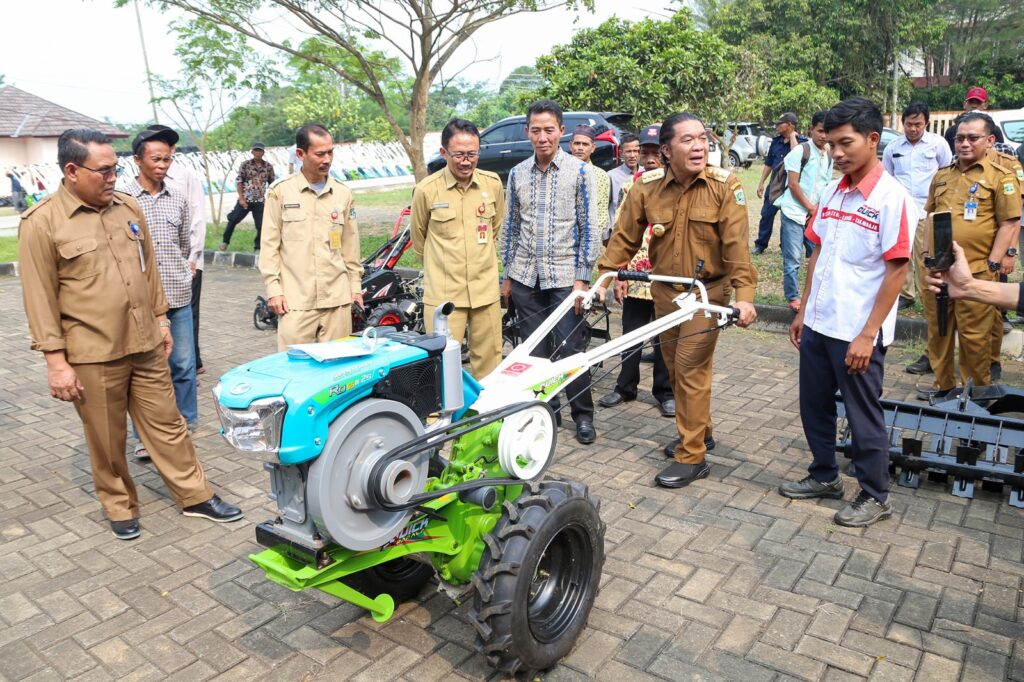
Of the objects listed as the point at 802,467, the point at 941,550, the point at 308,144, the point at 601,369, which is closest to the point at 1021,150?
the point at 601,369

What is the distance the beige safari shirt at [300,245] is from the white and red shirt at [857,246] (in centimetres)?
277

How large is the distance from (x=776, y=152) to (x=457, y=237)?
680cm

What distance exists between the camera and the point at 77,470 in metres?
5.21

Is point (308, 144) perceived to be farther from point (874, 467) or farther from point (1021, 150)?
point (1021, 150)

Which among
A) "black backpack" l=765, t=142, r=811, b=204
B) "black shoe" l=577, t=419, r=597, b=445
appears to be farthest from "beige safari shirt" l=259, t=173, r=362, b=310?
"black backpack" l=765, t=142, r=811, b=204

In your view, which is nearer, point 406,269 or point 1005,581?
point 1005,581

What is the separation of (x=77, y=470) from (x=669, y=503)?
375cm

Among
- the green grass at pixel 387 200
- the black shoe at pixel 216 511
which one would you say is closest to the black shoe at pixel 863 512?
the black shoe at pixel 216 511

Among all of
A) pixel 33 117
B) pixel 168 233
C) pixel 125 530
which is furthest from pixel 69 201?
pixel 33 117

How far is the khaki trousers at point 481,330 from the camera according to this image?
5.14 m

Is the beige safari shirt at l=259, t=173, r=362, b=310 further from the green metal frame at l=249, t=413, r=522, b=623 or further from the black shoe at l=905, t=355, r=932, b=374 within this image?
the black shoe at l=905, t=355, r=932, b=374

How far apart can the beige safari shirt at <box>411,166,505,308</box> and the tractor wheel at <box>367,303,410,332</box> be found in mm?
2052

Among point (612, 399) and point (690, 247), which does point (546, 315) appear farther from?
point (690, 247)

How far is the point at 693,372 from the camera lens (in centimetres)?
461
